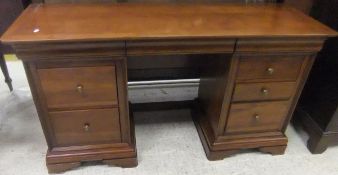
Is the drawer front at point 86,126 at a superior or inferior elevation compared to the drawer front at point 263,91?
inferior

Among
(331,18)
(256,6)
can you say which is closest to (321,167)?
(331,18)

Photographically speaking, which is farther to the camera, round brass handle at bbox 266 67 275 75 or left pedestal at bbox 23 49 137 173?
round brass handle at bbox 266 67 275 75

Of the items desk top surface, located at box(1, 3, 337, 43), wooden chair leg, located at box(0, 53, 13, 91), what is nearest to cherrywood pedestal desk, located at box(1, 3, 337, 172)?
desk top surface, located at box(1, 3, 337, 43)

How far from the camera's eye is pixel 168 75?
1.60 meters

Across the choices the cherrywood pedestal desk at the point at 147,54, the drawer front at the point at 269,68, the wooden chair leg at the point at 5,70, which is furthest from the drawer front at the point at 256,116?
the wooden chair leg at the point at 5,70

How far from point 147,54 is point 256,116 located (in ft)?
1.98

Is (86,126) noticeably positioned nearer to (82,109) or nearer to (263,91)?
(82,109)

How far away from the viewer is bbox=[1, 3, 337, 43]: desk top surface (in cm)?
91

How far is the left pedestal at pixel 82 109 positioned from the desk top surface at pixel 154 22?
9 cm

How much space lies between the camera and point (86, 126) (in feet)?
3.74

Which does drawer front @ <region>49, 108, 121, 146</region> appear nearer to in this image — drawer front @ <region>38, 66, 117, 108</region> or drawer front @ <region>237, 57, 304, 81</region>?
drawer front @ <region>38, 66, 117, 108</region>

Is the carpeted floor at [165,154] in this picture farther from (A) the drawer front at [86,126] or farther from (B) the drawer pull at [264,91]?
(B) the drawer pull at [264,91]

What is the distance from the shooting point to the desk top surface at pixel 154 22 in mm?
913

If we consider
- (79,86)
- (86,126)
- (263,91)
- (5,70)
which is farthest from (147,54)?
(5,70)
